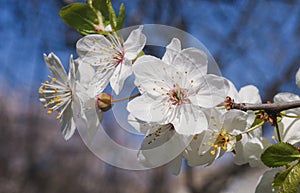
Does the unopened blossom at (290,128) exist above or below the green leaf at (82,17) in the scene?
below

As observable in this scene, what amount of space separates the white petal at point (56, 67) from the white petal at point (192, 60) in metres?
0.22

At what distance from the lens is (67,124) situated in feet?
2.42

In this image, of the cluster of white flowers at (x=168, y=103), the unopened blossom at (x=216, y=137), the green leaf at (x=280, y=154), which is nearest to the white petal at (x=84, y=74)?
the cluster of white flowers at (x=168, y=103)

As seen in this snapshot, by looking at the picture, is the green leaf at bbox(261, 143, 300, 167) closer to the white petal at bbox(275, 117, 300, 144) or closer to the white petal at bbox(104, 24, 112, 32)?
the white petal at bbox(275, 117, 300, 144)

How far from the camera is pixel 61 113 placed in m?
0.75

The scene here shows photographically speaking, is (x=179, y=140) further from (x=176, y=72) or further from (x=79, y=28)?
(x=79, y=28)

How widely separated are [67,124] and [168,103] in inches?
7.8

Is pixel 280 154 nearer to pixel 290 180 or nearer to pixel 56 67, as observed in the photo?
pixel 290 180

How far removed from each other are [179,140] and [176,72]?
0.11m

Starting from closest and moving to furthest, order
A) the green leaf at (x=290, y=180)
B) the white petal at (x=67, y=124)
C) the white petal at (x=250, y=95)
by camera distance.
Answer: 1. the green leaf at (x=290, y=180)
2. the white petal at (x=67, y=124)
3. the white petal at (x=250, y=95)

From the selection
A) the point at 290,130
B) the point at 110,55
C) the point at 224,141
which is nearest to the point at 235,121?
the point at 224,141

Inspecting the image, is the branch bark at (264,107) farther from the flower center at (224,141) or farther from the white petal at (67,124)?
the white petal at (67,124)

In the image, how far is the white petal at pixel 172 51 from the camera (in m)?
0.64

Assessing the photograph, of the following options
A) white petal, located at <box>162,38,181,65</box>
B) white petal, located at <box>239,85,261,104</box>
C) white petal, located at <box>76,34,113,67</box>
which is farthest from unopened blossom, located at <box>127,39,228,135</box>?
white petal, located at <box>239,85,261,104</box>
